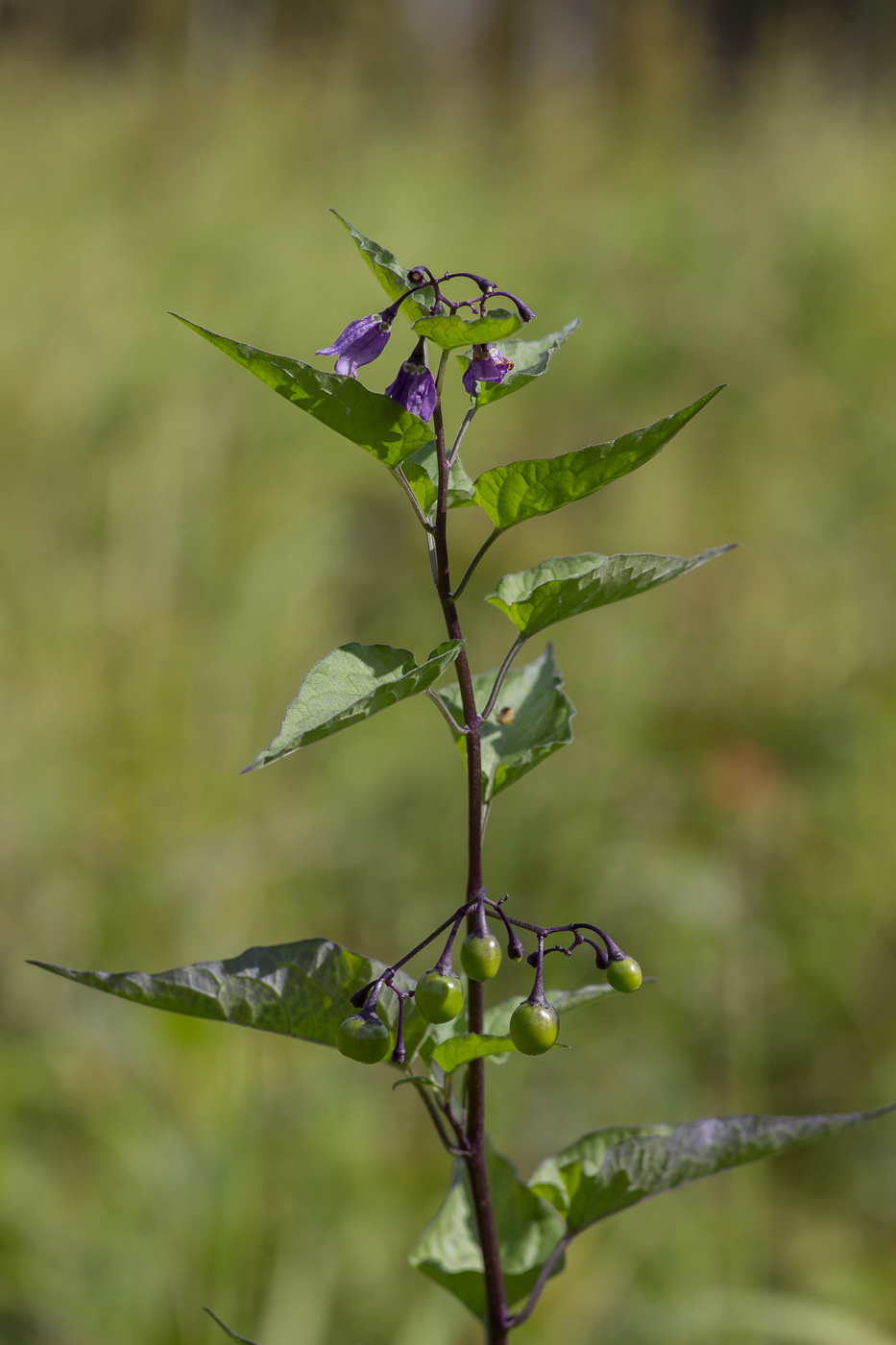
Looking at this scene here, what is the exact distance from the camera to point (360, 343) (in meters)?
0.69

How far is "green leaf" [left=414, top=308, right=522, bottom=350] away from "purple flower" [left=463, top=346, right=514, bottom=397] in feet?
0.19

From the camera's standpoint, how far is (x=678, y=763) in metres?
2.97

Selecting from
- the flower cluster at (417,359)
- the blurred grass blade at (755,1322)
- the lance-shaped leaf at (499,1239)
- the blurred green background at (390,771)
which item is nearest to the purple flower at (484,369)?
the flower cluster at (417,359)

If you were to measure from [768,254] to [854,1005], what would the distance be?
16.8 feet

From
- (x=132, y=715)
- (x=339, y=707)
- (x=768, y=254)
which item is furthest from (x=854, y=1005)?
(x=768, y=254)

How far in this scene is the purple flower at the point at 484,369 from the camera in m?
0.67

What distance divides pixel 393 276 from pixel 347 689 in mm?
247

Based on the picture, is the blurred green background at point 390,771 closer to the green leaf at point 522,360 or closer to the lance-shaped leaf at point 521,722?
the lance-shaped leaf at point 521,722

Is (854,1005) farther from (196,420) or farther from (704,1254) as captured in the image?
(196,420)

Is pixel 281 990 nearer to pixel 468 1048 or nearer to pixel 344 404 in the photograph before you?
pixel 468 1048

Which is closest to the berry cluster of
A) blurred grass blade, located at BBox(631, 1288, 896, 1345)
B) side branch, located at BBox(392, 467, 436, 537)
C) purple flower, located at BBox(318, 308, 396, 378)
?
side branch, located at BBox(392, 467, 436, 537)

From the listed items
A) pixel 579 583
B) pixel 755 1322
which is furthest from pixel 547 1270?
pixel 755 1322

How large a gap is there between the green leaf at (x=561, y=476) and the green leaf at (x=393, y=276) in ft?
0.36

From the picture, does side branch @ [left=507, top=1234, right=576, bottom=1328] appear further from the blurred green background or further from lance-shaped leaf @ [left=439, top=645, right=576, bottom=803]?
lance-shaped leaf @ [left=439, top=645, right=576, bottom=803]
